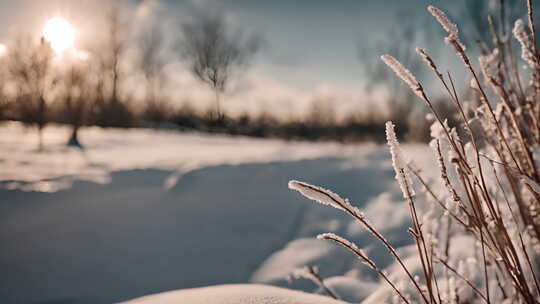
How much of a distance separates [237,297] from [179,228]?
138 cm

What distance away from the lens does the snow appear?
992 millimetres

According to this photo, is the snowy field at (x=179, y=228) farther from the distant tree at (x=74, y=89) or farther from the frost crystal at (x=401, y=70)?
the distant tree at (x=74, y=89)

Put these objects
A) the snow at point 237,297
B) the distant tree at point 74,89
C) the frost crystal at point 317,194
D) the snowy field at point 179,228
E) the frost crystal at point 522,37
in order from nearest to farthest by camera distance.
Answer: the frost crystal at point 317,194, the frost crystal at point 522,37, the snow at point 237,297, the snowy field at point 179,228, the distant tree at point 74,89

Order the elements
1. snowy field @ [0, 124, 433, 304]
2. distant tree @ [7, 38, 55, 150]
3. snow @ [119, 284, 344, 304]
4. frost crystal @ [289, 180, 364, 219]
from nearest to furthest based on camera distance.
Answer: frost crystal @ [289, 180, 364, 219] < snow @ [119, 284, 344, 304] < snowy field @ [0, 124, 433, 304] < distant tree @ [7, 38, 55, 150]

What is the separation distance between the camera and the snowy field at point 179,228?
1.73 metres

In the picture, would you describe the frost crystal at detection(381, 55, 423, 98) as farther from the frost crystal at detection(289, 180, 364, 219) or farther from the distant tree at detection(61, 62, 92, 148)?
the distant tree at detection(61, 62, 92, 148)

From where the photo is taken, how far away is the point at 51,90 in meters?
5.92

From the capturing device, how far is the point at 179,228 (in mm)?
2281

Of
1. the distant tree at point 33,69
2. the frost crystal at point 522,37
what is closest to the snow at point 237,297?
the frost crystal at point 522,37

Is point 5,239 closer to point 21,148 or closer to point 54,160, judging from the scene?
point 54,160

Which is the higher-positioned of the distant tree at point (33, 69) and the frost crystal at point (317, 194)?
the distant tree at point (33, 69)

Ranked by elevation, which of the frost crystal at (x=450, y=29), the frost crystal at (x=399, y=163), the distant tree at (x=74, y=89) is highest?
the distant tree at (x=74, y=89)

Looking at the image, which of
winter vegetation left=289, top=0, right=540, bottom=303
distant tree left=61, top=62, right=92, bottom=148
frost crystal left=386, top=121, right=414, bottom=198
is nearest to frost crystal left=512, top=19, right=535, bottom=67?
winter vegetation left=289, top=0, right=540, bottom=303

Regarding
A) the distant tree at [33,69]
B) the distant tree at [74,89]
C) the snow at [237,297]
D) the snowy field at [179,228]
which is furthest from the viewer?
the distant tree at [74,89]
